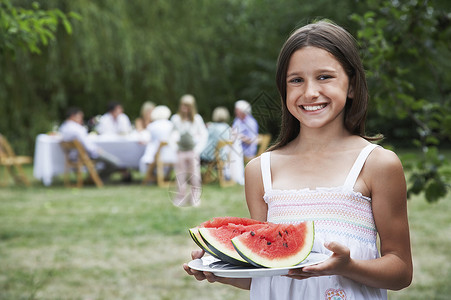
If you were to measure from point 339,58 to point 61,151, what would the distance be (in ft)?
34.9

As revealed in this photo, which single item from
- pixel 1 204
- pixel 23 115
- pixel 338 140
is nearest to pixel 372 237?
pixel 338 140

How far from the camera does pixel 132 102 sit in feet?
64.1

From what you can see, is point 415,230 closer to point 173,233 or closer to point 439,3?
point 173,233

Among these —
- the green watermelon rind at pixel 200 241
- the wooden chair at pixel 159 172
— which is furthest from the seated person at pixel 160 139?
the green watermelon rind at pixel 200 241

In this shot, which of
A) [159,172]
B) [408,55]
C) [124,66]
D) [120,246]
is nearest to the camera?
[408,55]

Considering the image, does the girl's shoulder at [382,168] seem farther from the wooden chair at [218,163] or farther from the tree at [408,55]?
the tree at [408,55]

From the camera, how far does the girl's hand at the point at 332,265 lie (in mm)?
1323

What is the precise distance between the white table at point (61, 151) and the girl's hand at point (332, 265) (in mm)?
10585

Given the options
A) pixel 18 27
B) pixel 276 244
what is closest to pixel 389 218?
pixel 276 244

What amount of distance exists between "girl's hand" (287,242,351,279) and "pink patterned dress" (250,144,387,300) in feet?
0.66

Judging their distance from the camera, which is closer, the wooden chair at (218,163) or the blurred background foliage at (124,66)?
the wooden chair at (218,163)

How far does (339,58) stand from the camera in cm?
162

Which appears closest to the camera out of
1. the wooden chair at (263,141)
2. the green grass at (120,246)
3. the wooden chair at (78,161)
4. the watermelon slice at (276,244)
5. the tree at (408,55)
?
the watermelon slice at (276,244)

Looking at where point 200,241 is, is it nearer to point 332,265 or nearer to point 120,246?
point 332,265
